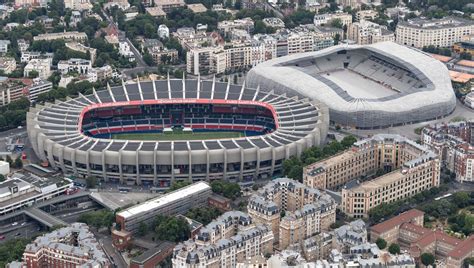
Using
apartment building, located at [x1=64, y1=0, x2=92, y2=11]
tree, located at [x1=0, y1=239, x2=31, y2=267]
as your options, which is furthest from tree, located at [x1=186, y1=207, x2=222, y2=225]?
apartment building, located at [x1=64, y1=0, x2=92, y2=11]

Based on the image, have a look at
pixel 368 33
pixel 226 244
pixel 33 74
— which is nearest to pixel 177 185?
pixel 226 244

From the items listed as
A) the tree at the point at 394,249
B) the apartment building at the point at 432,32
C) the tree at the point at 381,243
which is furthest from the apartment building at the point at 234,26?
the tree at the point at 394,249

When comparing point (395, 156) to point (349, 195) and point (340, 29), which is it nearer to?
point (349, 195)

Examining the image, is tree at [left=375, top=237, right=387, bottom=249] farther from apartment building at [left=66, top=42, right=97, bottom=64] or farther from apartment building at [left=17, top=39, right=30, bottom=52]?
apartment building at [left=17, top=39, right=30, bottom=52]

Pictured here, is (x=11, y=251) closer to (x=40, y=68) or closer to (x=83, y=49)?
(x=40, y=68)

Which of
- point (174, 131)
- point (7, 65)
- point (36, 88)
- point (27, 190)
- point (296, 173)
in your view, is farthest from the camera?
point (7, 65)

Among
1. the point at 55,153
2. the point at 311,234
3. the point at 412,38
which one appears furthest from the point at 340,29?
the point at 311,234
